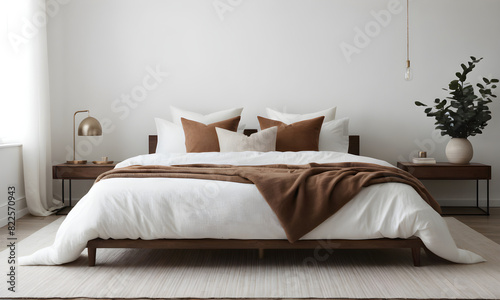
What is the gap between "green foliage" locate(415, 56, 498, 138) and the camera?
4.51 metres

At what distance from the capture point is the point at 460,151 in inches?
182

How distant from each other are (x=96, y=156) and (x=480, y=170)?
3947 millimetres

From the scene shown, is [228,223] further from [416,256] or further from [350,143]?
[350,143]

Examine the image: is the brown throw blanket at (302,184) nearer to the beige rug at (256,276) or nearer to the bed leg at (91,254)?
the beige rug at (256,276)

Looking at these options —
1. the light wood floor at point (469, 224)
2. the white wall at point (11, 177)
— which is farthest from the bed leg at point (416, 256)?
the white wall at point (11, 177)

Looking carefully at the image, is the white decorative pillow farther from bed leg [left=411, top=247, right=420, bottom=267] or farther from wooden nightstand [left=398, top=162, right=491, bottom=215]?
bed leg [left=411, top=247, right=420, bottom=267]

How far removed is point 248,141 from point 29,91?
2171 millimetres

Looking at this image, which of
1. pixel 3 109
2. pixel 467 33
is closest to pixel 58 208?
pixel 3 109

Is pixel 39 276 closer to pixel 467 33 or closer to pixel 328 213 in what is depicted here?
pixel 328 213

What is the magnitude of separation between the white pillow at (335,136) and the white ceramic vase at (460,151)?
3.39 feet

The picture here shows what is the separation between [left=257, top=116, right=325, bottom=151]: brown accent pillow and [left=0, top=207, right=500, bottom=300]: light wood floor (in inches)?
60.5

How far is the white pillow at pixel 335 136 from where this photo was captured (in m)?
4.60

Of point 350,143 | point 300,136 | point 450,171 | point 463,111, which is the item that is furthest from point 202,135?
point 463,111

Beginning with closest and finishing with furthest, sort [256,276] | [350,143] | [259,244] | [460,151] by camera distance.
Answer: [256,276], [259,244], [460,151], [350,143]
